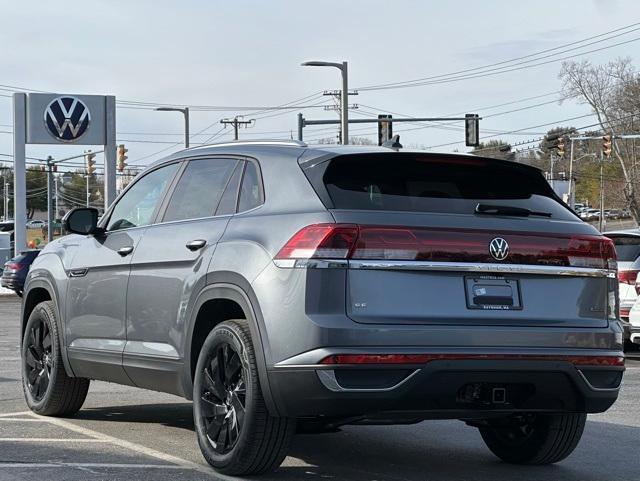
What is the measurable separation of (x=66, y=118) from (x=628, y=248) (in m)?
25.7

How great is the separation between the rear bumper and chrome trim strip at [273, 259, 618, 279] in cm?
47

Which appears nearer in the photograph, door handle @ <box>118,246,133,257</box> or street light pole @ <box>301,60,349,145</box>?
door handle @ <box>118,246,133,257</box>

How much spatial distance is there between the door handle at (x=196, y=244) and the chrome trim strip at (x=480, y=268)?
4.12 ft

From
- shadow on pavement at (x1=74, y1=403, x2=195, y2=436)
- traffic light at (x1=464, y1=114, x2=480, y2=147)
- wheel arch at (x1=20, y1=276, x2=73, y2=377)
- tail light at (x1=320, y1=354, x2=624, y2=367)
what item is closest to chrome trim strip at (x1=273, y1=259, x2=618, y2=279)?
tail light at (x1=320, y1=354, x2=624, y2=367)

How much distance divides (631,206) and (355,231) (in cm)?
8689

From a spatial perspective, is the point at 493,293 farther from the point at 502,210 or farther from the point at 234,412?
the point at 234,412

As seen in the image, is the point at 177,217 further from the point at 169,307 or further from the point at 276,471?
the point at 276,471

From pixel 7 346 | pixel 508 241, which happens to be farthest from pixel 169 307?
pixel 7 346

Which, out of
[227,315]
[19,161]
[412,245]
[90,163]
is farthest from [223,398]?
[90,163]

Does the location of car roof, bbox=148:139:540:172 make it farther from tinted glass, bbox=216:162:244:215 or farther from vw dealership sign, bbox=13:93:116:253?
vw dealership sign, bbox=13:93:116:253

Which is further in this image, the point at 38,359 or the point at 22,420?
the point at 38,359

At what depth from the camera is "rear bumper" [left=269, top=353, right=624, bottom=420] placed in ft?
19.7

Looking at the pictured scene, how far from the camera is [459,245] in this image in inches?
247

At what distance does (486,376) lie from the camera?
6.18m
